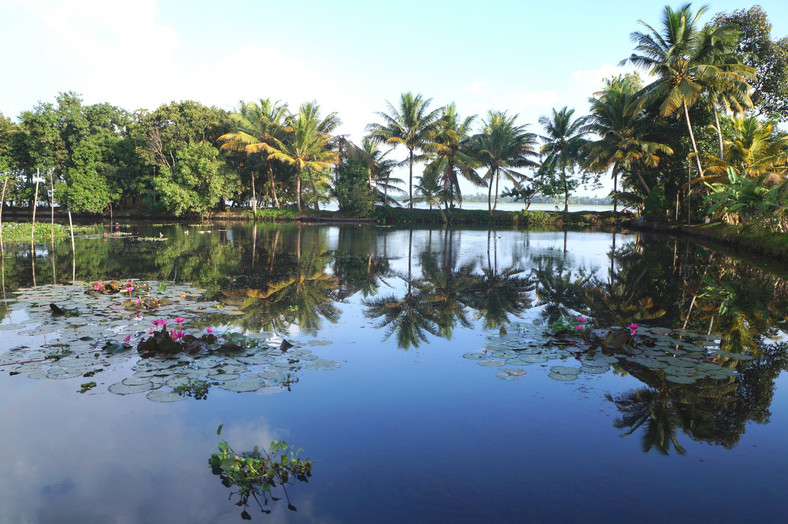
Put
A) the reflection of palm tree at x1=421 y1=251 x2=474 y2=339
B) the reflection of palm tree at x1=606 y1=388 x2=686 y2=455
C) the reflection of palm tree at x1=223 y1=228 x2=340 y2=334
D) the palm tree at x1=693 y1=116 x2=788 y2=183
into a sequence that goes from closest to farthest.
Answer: the reflection of palm tree at x1=606 y1=388 x2=686 y2=455 < the reflection of palm tree at x1=223 y1=228 x2=340 y2=334 < the reflection of palm tree at x1=421 y1=251 x2=474 y2=339 < the palm tree at x1=693 y1=116 x2=788 y2=183

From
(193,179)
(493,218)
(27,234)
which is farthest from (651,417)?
(493,218)

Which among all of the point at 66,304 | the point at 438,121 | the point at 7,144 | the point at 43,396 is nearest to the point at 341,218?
the point at 438,121

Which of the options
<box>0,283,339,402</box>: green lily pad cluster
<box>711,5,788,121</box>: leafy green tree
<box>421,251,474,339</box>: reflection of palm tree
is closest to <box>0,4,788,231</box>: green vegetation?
<box>711,5,788,121</box>: leafy green tree

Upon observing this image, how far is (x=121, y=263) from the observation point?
41.9 feet

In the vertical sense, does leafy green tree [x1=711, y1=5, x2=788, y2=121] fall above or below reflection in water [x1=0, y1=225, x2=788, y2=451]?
above

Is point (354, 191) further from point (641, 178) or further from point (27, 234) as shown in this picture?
point (27, 234)

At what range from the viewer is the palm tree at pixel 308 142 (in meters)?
34.8

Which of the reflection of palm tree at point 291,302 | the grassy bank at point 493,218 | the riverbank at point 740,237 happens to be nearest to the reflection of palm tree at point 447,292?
the reflection of palm tree at point 291,302

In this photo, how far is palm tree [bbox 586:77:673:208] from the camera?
28875mm

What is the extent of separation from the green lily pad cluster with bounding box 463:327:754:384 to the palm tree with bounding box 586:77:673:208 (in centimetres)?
2585

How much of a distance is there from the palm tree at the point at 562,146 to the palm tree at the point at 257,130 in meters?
Result: 20.9

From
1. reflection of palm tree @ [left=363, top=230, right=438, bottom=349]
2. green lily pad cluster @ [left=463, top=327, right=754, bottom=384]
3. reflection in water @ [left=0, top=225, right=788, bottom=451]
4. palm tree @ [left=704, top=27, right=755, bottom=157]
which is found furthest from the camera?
palm tree @ [left=704, top=27, right=755, bottom=157]

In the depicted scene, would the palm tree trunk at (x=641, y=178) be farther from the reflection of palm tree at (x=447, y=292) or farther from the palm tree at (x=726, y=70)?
the reflection of palm tree at (x=447, y=292)

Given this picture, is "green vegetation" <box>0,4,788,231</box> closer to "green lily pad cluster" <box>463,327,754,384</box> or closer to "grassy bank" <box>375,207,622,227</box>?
"grassy bank" <box>375,207,622,227</box>
